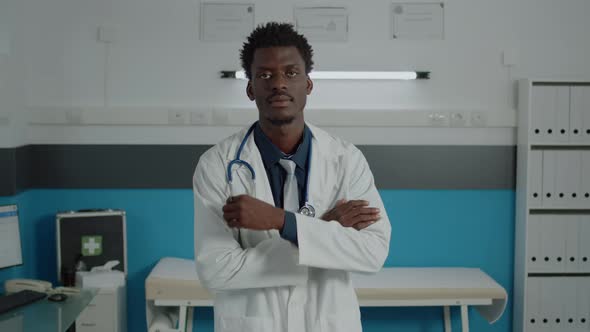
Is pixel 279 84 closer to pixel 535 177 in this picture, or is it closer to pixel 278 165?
pixel 278 165

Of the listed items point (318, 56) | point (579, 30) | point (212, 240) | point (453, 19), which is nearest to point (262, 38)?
point (212, 240)

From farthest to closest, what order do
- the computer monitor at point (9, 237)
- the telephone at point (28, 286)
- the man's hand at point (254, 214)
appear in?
the computer monitor at point (9, 237) → the telephone at point (28, 286) → the man's hand at point (254, 214)

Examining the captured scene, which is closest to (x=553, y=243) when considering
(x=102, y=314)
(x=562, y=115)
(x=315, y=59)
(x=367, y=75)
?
(x=562, y=115)

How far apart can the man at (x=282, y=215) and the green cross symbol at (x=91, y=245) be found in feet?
6.58

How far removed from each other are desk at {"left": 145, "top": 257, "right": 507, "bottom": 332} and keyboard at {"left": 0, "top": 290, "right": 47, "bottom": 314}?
2.10 ft

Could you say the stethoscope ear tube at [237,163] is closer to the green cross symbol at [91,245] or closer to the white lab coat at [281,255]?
the white lab coat at [281,255]

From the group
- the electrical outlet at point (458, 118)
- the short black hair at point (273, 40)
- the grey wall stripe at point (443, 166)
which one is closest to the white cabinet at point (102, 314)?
the grey wall stripe at point (443, 166)

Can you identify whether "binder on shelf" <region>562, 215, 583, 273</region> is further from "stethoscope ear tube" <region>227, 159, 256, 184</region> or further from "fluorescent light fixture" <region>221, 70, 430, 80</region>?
"stethoscope ear tube" <region>227, 159, 256, 184</region>

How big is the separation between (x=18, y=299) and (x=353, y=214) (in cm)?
150

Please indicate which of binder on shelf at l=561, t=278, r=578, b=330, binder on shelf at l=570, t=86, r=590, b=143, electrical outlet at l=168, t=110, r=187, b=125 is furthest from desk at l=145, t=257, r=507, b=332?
binder on shelf at l=570, t=86, r=590, b=143

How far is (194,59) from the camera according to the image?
12.2ft

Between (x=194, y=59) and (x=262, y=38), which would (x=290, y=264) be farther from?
(x=194, y=59)

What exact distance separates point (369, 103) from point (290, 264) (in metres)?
2.21

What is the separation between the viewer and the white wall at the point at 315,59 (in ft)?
12.1
